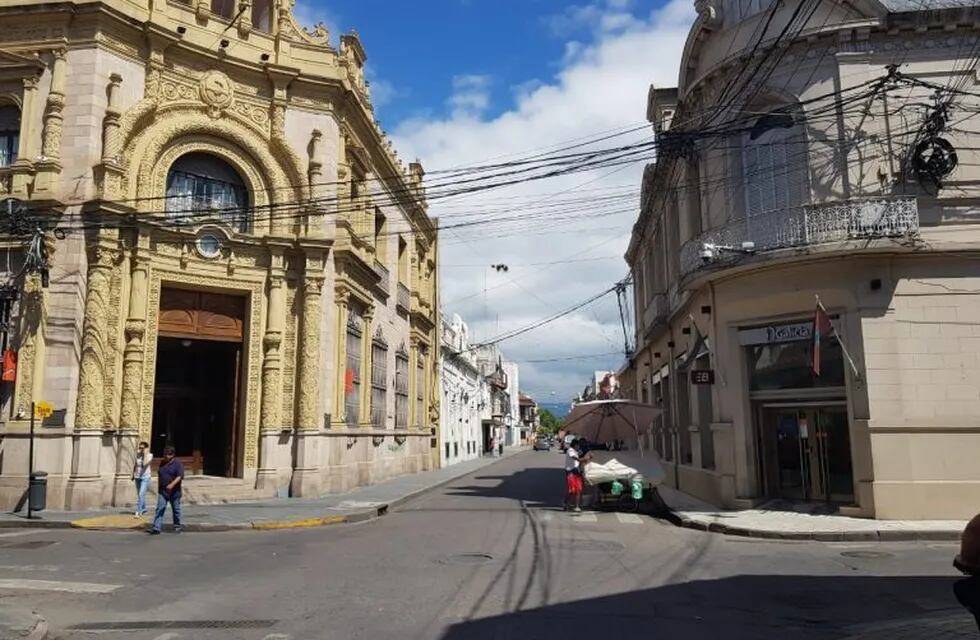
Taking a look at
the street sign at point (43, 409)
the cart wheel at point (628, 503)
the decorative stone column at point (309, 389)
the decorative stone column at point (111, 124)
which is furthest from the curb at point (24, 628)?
the decorative stone column at point (111, 124)

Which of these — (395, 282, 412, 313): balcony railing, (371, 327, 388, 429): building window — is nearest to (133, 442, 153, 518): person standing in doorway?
(371, 327, 388, 429): building window

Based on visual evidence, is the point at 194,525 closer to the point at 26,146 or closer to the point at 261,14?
the point at 26,146

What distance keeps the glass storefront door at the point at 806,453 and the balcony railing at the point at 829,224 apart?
371 centimetres

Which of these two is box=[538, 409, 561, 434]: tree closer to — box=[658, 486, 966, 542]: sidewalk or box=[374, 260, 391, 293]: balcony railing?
box=[374, 260, 391, 293]: balcony railing

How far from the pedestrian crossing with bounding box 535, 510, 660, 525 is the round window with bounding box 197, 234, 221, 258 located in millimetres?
11275

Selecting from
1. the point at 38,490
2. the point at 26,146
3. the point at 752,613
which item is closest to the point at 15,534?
the point at 38,490

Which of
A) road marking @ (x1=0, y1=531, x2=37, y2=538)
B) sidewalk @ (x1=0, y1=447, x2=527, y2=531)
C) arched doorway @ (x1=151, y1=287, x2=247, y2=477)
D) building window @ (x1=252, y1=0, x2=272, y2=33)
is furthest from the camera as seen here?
building window @ (x1=252, y1=0, x2=272, y2=33)

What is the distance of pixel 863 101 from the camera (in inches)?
616

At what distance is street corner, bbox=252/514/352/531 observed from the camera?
15.5 metres

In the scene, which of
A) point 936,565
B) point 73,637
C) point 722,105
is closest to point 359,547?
point 73,637

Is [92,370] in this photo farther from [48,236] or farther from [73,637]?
[73,637]

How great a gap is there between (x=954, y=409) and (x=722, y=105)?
8304 millimetres

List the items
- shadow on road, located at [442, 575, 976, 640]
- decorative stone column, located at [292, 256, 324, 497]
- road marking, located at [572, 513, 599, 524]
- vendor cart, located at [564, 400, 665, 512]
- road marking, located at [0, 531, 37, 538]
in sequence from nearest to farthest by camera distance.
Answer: shadow on road, located at [442, 575, 976, 640], road marking, located at [0, 531, 37, 538], road marking, located at [572, 513, 599, 524], vendor cart, located at [564, 400, 665, 512], decorative stone column, located at [292, 256, 324, 497]

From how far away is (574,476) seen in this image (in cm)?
1762
